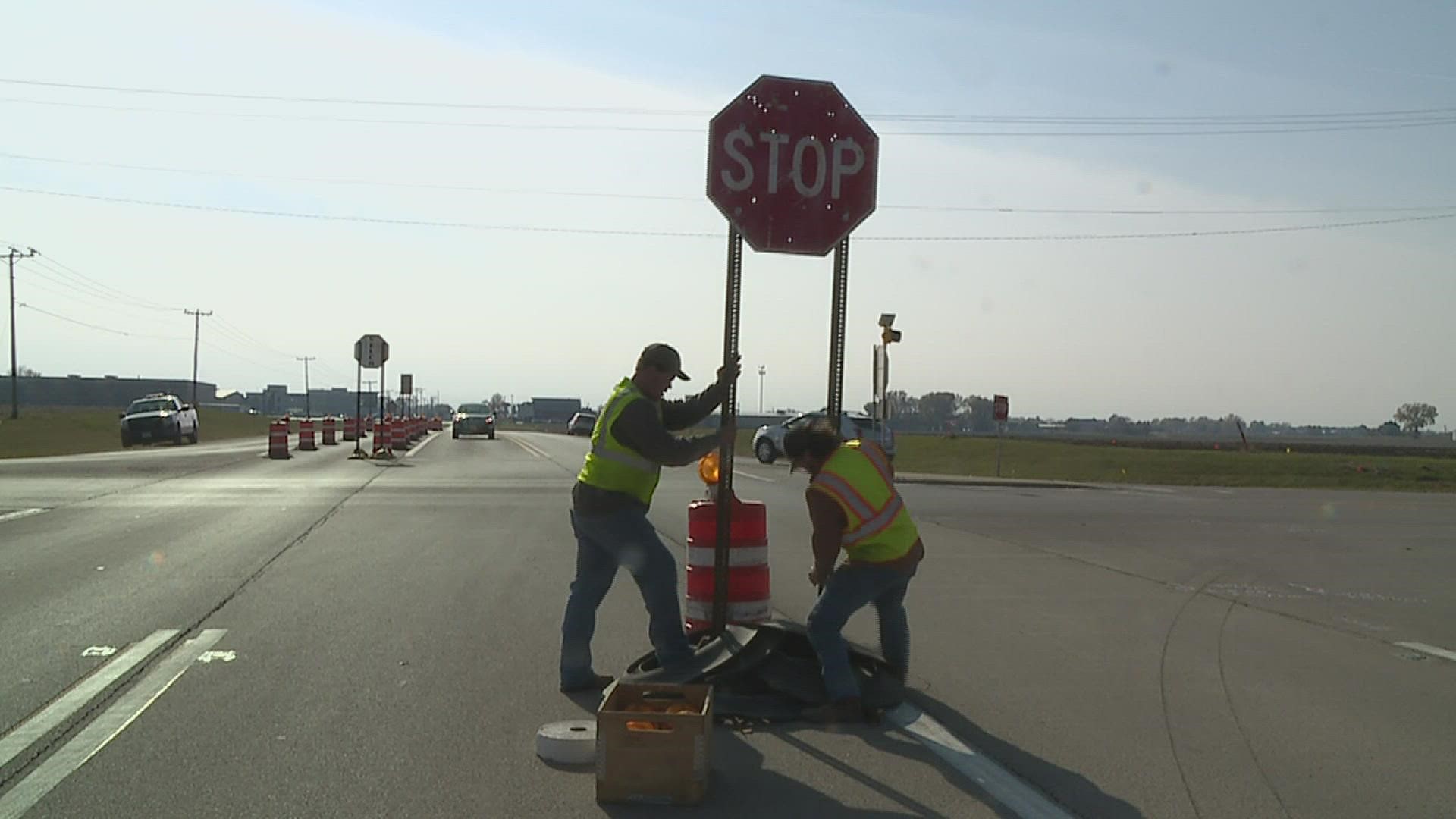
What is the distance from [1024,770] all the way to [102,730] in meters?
4.43

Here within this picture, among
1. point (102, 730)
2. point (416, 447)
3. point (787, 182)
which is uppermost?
point (787, 182)

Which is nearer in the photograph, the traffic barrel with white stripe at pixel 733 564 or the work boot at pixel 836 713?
the work boot at pixel 836 713

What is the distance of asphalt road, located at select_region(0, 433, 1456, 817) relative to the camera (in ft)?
17.7

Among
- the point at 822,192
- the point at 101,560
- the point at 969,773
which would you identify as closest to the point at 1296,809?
the point at 969,773

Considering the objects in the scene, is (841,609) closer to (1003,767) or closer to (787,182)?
(1003,767)

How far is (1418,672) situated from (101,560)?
11487 millimetres

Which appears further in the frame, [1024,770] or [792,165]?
[792,165]

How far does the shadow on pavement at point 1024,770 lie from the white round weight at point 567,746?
1.41 meters

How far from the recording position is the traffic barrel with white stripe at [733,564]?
25.4ft

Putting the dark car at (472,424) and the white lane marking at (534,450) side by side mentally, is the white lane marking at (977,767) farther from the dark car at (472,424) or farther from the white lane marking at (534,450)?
the dark car at (472,424)

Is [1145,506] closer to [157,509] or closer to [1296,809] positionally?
[157,509]

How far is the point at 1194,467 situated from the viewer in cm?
4294

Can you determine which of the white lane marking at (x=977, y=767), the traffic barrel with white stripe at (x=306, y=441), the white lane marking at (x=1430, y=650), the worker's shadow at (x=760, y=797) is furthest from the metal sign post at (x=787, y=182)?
the traffic barrel with white stripe at (x=306, y=441)

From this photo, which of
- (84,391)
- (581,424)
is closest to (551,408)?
(84,391)
